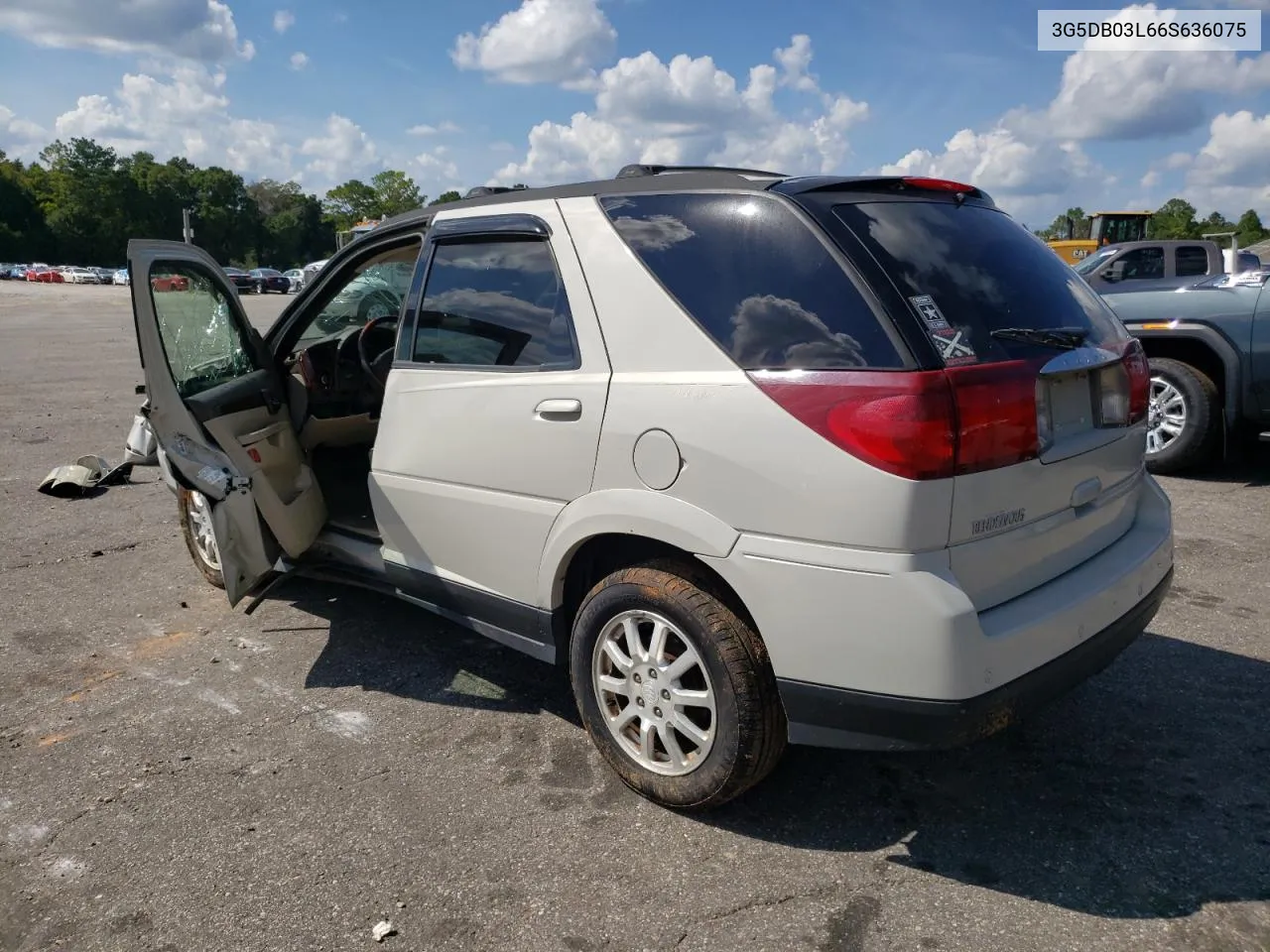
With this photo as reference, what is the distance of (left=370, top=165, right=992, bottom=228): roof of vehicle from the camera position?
279 cm

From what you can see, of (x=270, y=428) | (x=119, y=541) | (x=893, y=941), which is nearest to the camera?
(x=893, y=941)

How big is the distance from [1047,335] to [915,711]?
3.67ft

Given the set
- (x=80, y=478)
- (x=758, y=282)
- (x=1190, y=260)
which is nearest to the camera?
(x=758, y=282)

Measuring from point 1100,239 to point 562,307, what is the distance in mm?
27638

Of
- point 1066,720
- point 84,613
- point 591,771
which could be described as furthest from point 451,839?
point 84,613

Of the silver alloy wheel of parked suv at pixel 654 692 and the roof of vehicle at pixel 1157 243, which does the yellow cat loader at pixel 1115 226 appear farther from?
the silver alloy wheel of parked suv at pixel 654 692

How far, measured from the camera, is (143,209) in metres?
89.2

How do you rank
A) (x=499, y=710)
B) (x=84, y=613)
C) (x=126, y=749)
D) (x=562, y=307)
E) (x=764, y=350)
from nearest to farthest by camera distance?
(x=764, y=350) → (x=562, y=307) → (x=126, y=749) → (x=499, y=710) → (x=84, y=613)

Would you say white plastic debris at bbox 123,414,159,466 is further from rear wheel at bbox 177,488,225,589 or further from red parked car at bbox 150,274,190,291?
red parked car at bbox 150,274,190,291

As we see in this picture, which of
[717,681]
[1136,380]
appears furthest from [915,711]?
[1136,380]

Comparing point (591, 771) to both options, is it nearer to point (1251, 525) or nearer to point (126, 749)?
point (126, 749)

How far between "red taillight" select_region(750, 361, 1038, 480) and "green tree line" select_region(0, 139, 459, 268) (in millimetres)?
81515

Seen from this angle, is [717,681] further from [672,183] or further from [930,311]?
[672,183]

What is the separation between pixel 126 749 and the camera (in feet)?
11.2
